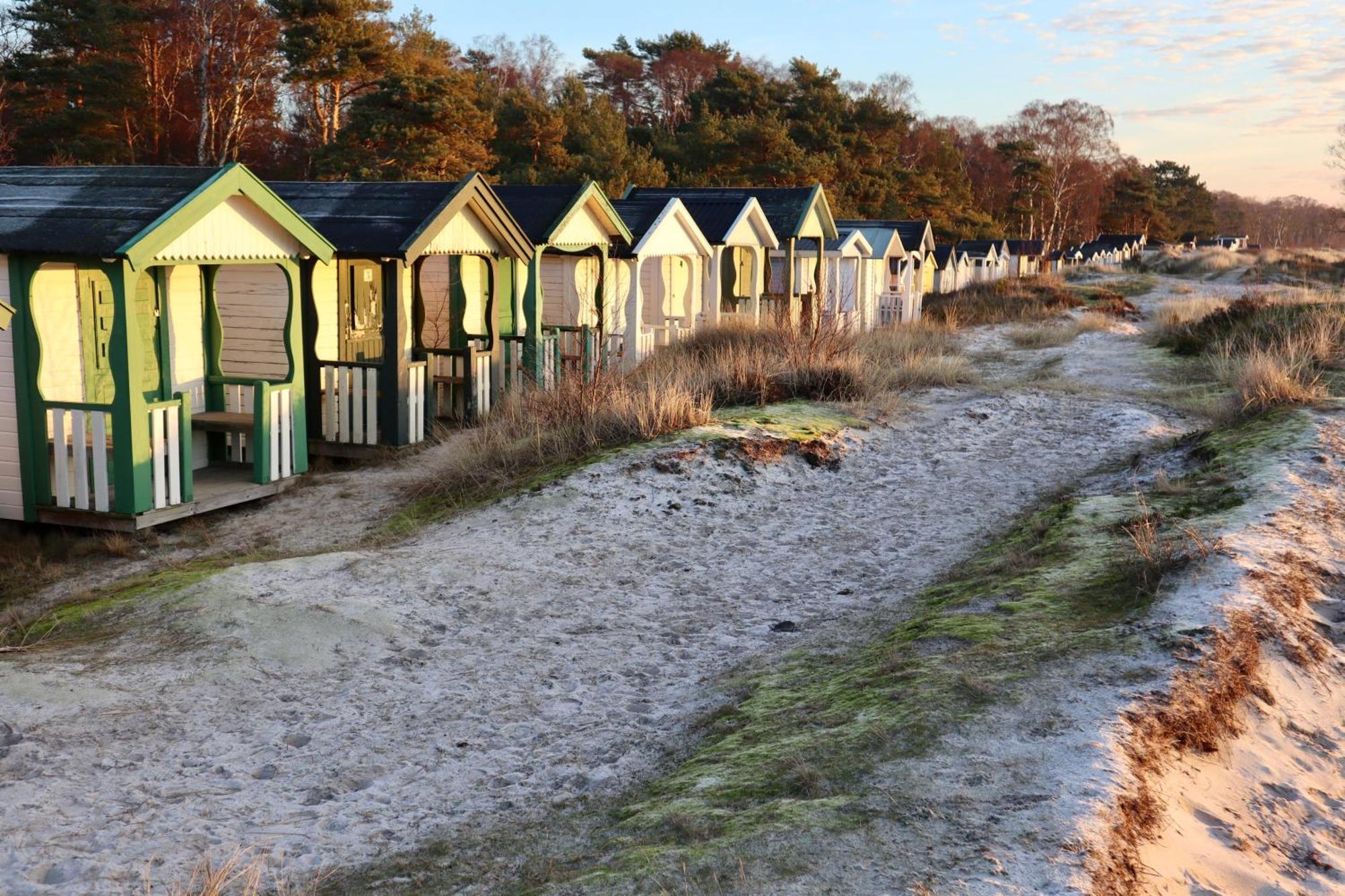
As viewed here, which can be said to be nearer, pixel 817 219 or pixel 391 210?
pixel 391 210

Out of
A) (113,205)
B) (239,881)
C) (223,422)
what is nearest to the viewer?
(239,881)

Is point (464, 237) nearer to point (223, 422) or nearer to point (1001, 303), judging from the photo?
point (223, 422)

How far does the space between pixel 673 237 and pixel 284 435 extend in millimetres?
8621

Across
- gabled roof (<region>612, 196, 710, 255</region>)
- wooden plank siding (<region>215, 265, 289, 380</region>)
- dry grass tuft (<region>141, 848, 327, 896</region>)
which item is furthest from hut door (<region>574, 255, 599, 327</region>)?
dry grass tuft (<region>141, 848, 327, 896</region>)

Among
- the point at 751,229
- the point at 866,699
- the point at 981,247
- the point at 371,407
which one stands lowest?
the point at 866,699

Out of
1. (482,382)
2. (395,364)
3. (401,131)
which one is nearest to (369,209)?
(395,364)

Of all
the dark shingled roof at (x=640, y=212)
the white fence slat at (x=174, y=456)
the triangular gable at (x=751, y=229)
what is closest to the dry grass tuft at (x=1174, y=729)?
the white fence slat at (x=174, y=456)

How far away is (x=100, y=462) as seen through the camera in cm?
977

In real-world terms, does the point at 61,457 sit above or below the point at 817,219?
below

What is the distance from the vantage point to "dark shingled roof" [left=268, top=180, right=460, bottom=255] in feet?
41.6

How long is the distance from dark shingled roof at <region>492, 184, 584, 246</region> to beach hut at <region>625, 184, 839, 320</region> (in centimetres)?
346

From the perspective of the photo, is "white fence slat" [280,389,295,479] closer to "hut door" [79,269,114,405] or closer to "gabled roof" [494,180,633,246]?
"hut door" [79,269,114,405]

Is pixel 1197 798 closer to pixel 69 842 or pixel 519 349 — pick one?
pixel 69 842

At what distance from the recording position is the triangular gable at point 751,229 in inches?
806
